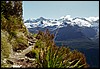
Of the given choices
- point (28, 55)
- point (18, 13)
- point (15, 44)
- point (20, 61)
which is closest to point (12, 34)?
point (15, 44)

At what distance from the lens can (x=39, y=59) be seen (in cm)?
685

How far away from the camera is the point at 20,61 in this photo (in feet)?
Result: 28.0

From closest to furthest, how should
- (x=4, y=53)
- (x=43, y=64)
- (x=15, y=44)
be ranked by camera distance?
(x=43, y=64) < (x=4, y=53) < (x=15, y=44)

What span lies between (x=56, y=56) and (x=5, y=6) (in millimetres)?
5856

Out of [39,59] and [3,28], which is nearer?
[39,59]

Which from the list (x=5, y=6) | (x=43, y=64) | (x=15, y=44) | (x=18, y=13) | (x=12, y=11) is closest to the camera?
(x=43, y=64)

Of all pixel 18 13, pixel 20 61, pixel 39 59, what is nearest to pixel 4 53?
pixel 20 61

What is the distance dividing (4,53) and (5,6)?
4448 mm

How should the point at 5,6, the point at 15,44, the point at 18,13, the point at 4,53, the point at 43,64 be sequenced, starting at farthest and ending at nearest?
the point at 18,13, the point at 5,6, the point at 15,44, the point at 4,53, the point at 43,64

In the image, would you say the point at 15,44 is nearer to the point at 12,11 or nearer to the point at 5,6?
the point at 5,6

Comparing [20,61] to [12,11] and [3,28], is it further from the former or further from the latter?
[12,11]

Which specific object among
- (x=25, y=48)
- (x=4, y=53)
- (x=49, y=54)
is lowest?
(x=25, y=48)

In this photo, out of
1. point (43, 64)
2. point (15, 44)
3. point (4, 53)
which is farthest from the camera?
point (15, 44)

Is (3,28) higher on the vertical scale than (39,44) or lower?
higher
